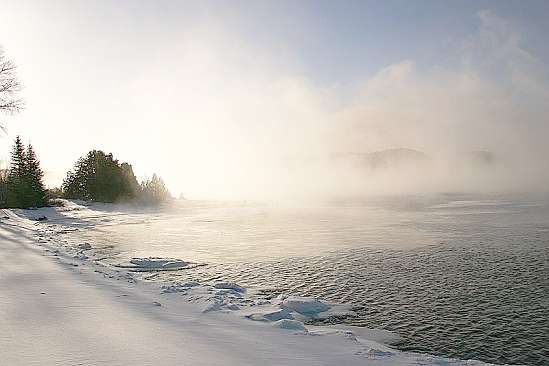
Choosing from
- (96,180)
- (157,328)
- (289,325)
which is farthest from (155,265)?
(96,180)

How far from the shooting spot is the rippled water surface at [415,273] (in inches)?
497

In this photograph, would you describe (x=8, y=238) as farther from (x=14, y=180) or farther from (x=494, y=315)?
(x=14, y=180)

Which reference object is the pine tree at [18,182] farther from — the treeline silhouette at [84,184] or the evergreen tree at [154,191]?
the evergreen tree at [154,191]

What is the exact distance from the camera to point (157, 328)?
9.89 m

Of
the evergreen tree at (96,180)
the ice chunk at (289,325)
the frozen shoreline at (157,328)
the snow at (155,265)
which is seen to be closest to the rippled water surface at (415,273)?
the snow at (155,265)

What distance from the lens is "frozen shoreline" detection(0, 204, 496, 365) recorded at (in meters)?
7.74

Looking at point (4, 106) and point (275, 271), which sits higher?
point (4, 106)

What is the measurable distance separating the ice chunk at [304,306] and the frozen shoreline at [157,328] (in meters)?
0.04

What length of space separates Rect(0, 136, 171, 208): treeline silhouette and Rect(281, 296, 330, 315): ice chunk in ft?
209

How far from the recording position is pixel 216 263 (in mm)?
24781

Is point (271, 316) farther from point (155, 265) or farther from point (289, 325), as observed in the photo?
point (155, 265)

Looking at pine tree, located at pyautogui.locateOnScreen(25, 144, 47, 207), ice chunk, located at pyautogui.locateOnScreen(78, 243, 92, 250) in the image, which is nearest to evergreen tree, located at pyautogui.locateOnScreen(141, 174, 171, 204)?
pine tree, located at pyautogui.locateOnScreen(25, 144, 47, 207)

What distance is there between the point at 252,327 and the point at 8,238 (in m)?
24.9

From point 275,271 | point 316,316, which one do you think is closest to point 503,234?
point 275,271
